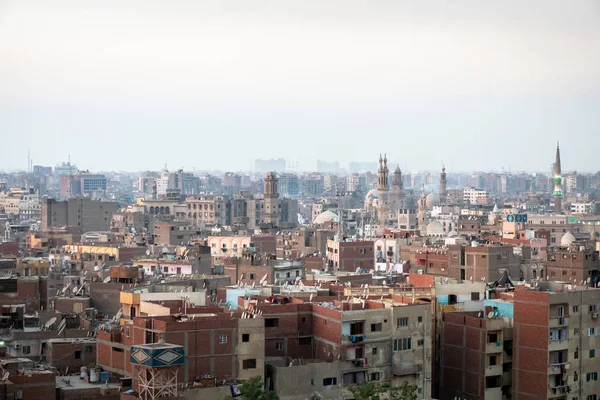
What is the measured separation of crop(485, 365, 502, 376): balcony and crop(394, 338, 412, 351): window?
1872 millimetres

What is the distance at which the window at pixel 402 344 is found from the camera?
23500mm

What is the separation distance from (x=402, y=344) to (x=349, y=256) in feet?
70.6

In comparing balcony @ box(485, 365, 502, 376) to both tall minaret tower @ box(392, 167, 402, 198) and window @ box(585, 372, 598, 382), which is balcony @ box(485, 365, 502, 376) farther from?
tall minaret tower @ box(392, 167, 402, 198)

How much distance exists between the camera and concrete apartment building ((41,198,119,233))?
248 ft

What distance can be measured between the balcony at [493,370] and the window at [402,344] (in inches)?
73.7

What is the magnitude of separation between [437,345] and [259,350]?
504 cm

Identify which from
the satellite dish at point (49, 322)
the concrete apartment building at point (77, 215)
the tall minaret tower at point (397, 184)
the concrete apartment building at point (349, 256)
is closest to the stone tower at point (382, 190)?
the concrete apartment building at point (77, 215)

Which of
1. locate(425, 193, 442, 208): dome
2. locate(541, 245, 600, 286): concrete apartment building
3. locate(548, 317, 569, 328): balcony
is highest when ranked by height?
locate(425, 193, 442, 208): dome

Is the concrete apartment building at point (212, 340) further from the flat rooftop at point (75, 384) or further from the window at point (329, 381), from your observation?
the window at point (329, 381)

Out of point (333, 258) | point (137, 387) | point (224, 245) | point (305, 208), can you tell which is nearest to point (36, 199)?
point (305, 208)

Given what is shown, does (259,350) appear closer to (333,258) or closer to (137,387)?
(137,387)

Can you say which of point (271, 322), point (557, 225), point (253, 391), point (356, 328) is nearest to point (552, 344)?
point (356, 328)

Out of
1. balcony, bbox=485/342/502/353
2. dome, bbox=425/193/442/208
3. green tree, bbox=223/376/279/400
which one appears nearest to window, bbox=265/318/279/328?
green tree, bbox=223/376/279/400

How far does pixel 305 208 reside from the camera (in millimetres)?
132500
